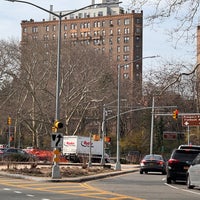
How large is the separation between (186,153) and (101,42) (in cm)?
13139

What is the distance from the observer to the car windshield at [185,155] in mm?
27625

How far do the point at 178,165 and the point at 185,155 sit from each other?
93 centimetres

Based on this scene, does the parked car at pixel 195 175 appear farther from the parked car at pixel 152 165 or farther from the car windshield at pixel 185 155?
the parked car at pixel 152 165

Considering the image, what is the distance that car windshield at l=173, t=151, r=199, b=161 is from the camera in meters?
27.6

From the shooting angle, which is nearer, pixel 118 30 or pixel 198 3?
pixel 198 3

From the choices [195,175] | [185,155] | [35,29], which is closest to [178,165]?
[185,155]

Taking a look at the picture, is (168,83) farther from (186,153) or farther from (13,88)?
(13,88)

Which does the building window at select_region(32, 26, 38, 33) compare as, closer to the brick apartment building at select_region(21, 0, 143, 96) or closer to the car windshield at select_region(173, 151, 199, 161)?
the brick apartment building at select_region(21, 0, 143, 96)

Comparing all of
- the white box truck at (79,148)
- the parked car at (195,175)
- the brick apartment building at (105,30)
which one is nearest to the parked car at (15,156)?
the white box truck at (79,148)

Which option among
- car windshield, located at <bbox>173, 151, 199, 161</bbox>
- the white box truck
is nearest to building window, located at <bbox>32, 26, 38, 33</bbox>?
the white box truck

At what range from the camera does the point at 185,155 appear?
2791 centimetres

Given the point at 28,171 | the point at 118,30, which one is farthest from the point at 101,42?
the point at 28,171

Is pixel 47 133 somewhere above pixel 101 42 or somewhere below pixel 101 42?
below

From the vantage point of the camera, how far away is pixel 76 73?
7806 centimetres
